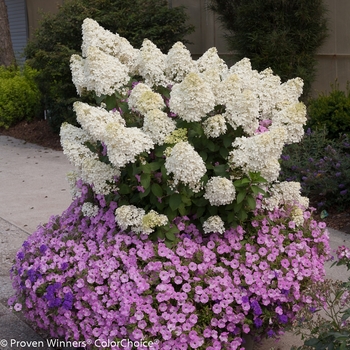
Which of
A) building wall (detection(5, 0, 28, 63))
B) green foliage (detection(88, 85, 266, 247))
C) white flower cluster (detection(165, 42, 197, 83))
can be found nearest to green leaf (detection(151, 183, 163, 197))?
green foliage (detection(88, 85, 266, 247))

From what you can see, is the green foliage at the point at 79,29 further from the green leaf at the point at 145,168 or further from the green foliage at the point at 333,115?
the green leaf at the point at 145,168

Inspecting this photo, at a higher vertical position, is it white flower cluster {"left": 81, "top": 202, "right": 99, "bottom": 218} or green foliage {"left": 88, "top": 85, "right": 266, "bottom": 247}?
green foliage {"left": 88, "top": 85, "right": 266, "bottom": 247}

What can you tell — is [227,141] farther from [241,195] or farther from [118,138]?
[118,138]

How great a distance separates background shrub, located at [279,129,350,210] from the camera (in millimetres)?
6125

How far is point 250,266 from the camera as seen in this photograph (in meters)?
3.45

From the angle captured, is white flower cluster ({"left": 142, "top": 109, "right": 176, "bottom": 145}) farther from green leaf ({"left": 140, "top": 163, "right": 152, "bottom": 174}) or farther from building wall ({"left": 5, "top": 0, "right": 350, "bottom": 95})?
building wall ({"left": 5, "top": 0, "right": 350, "bottom": 95})

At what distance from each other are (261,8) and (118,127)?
21.1ft

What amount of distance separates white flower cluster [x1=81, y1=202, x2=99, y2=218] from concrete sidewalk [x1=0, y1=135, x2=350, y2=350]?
2.66ft

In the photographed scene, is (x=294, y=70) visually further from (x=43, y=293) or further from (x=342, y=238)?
(x=43, y=293)

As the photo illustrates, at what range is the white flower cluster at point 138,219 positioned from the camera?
3354 millimetres

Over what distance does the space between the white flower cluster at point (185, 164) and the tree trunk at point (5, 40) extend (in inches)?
485

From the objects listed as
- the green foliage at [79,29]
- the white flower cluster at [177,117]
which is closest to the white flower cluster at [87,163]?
the white flower cluster at [177,117]

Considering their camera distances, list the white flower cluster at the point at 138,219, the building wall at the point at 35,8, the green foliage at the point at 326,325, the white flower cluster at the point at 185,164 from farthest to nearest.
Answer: the building wall at the point at 35,8 < the white flower cluster at the point at 138,219 < the white flower cluster at the point at 185,164 < the green foliage at the point at 326,325

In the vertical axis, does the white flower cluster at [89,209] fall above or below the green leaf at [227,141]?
below
